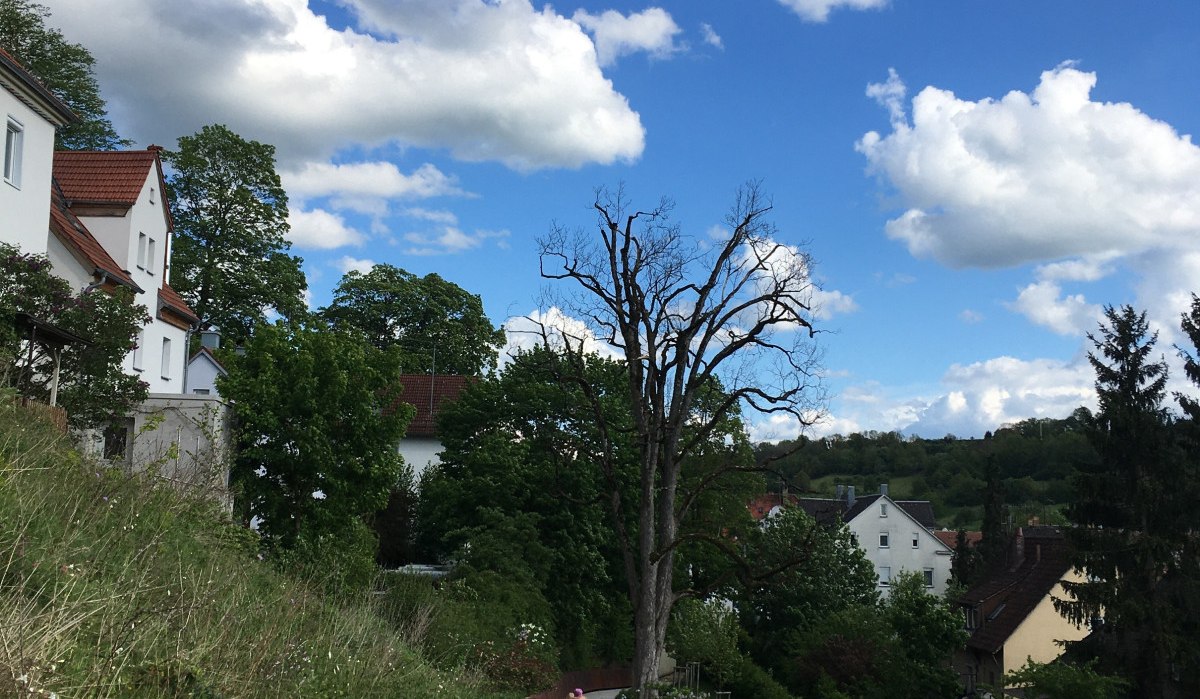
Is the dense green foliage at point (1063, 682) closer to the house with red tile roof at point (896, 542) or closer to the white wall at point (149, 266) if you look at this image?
the white wall at point (149, 266)

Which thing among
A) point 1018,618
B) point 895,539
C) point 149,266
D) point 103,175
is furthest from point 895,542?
point 103,175

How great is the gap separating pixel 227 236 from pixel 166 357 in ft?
32.1

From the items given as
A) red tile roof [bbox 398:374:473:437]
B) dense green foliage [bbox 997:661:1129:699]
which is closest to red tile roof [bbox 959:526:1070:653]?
dense green foliage [bbox 997:661:1129:699]

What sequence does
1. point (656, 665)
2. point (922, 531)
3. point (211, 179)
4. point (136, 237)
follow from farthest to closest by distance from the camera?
1. point (922, 531)
2. point (211, 179)
3. point (136, 237)
4. point (656, 665)

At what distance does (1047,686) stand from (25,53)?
40.0m

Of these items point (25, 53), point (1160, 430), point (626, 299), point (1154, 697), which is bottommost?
point (1154, 697)

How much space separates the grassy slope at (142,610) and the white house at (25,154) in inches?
406

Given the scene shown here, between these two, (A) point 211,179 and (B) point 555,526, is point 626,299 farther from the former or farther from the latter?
(A) point 211,179

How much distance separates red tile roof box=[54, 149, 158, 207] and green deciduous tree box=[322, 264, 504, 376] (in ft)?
90.3

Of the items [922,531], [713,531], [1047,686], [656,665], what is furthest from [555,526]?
[922,531]

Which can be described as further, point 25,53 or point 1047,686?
point 25,53

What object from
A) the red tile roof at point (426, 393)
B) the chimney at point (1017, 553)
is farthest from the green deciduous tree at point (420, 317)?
the chimney at point (1017, 553)

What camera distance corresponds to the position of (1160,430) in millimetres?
34625

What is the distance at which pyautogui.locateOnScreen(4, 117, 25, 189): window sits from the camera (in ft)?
64.9
